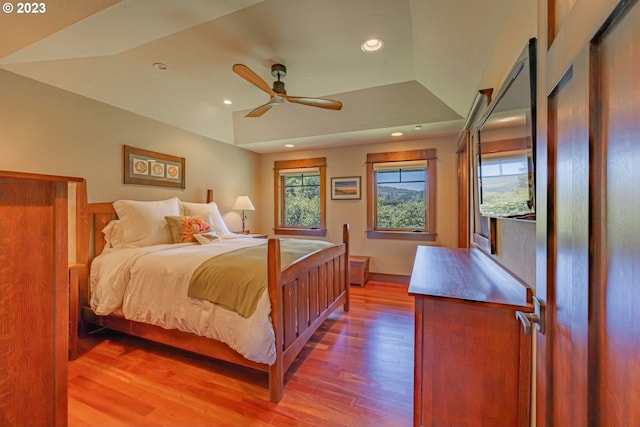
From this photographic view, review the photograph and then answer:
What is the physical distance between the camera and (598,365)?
0.47m

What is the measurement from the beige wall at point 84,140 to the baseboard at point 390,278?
3.03 metres

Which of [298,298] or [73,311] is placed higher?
[298,298]

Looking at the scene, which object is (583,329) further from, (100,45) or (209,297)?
(100,45)

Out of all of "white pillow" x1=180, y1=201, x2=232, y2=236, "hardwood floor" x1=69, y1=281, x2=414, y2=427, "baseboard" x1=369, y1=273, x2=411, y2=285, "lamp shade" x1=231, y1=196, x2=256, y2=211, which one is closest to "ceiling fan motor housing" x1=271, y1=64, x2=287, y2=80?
"white pillow" x1=180, y1=201, x2=232, y2=236

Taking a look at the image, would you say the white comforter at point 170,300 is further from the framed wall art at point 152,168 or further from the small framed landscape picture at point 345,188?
the small framed landscape picture at point 345,188

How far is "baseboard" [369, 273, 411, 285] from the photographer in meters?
4.25

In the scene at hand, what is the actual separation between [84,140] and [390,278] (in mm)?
4308

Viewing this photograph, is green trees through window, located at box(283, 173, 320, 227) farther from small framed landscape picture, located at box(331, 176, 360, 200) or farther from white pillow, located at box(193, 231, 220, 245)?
white pillow, located at box(193, 231, 220, 245)

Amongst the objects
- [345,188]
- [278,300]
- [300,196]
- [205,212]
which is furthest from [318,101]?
[300,196]

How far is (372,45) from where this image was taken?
231cm

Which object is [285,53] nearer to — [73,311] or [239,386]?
[239,386]

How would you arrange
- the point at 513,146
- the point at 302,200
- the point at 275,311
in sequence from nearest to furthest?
the point at 513,146 < the point at 275,311 < the point at 302,200

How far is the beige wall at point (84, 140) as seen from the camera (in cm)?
223

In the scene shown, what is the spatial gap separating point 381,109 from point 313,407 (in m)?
3.21
